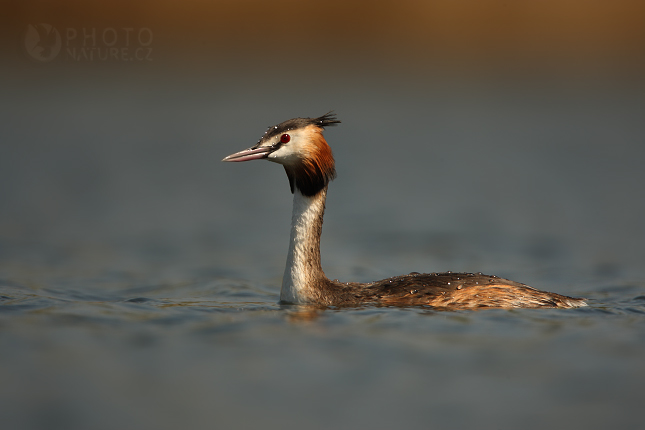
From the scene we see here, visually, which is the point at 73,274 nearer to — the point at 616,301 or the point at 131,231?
the point at 131,231

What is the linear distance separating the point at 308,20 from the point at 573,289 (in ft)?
78.9

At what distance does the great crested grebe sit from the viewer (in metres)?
9.06

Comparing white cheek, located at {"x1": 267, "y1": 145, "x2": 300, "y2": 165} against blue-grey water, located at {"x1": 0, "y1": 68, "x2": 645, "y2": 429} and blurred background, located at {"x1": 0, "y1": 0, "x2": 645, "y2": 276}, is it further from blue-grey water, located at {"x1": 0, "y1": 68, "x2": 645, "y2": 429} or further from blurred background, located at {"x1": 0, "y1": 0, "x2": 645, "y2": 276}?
→ blurred background, located at {"x1": 0, "y1": 0, "x2": 645, "y2": 276}

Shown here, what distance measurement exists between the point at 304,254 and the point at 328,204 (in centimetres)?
808

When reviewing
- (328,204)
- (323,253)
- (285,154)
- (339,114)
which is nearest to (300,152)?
(285,154)

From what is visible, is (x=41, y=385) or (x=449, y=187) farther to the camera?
(x=449, y=187)

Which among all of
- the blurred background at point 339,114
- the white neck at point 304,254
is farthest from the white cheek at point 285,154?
the blurred background at point 339,114

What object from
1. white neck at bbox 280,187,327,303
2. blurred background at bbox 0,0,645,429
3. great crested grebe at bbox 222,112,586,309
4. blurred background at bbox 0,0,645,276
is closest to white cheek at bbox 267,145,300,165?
great crested grebe at bbox 222,112,586,309

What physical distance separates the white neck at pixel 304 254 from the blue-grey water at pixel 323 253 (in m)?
0.33

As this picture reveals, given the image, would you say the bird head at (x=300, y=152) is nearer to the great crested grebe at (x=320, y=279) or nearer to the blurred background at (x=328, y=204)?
the great crested grebe at (x=320, y=279)

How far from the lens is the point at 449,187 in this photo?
62.2 ft

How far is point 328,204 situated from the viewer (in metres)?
17.4

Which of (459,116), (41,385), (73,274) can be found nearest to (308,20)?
(459,116)

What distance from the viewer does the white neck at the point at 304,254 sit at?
920 cm
